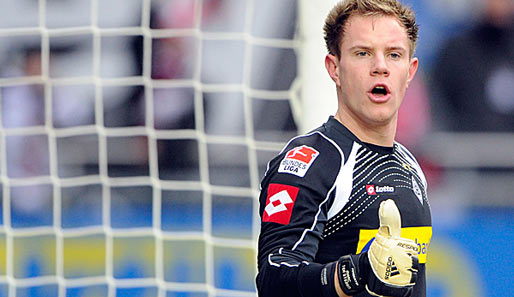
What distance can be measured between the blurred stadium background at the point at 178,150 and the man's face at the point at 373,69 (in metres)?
3.51

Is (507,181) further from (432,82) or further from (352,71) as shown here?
(352,71)

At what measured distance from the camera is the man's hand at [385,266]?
177cm

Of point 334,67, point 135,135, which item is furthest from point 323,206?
point 135,135

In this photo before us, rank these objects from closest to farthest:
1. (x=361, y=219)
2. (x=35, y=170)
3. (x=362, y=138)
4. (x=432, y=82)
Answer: (x=361, y=219) < (x=362, y=138) < (x=35, y=170) < (x=432, y=82)

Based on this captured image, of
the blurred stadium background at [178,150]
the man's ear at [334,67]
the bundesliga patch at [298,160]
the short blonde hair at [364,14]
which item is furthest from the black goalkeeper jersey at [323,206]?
the blurred stadium background at [178,150]

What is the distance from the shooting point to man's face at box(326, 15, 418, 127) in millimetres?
2186

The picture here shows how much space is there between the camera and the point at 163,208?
6.08 meters

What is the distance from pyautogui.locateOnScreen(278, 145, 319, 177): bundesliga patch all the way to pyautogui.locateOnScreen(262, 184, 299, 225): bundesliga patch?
0.04 m

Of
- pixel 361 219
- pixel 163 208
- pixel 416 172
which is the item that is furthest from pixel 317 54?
pixel 163 208

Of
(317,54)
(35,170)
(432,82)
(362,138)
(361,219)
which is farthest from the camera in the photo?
(432,82)

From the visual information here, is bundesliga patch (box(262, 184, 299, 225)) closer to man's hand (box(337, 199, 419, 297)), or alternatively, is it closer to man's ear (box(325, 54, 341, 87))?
man's hand (box(337, 199, 419, 297))

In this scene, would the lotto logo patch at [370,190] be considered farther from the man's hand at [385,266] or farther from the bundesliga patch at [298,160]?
the man's hand at [385,266]

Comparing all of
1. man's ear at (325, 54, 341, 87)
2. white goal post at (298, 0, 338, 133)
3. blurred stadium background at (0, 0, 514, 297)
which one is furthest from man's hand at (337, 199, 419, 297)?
blurred stadium background at (0, 0, 514, 297)

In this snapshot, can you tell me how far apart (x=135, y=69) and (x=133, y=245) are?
118cm
